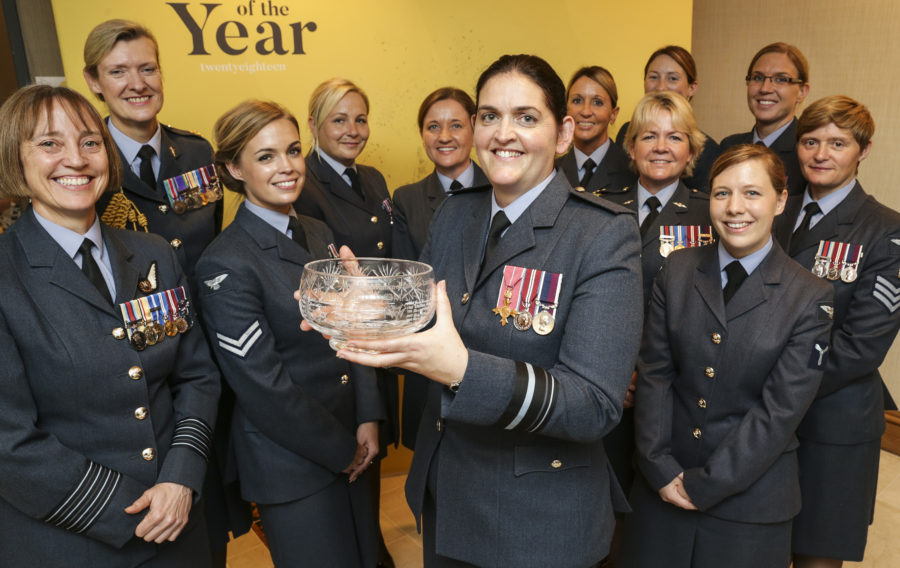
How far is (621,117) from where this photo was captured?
4480mm

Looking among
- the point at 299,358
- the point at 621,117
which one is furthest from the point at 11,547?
the point at 621,117

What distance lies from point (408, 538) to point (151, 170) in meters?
2.17

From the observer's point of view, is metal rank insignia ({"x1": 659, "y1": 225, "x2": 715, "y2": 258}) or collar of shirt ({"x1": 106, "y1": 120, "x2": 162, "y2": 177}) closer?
collar of shirt ({"x1": 106, "y1": 120, "x2": 162, "y2": 177})

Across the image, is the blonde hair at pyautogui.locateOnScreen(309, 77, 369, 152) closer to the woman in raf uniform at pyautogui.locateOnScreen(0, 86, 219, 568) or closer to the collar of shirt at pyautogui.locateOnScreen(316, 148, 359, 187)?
the collar of shirt at pyautogui.locateOnScreen(316, 148, 359, 187)

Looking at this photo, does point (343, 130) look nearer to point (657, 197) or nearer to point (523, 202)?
point (657, 197)

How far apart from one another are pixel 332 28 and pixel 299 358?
2.19 metres

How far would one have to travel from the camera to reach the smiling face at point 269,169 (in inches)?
85.2

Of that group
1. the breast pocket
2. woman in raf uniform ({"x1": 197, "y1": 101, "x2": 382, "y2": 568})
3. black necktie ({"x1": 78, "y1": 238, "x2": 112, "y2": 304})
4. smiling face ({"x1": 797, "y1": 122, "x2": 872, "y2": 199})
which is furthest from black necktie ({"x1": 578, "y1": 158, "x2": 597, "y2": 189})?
black necktie ({"x1": 78, "y1": 238, "x2": 112, "y2": 304})

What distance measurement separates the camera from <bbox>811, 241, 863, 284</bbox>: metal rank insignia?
2385 mm

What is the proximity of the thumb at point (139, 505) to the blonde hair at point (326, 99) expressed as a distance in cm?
182

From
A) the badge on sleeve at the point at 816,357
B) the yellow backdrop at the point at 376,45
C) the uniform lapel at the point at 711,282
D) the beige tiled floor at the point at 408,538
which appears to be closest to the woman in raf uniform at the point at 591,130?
the yellow backdrop at the point at 376,45

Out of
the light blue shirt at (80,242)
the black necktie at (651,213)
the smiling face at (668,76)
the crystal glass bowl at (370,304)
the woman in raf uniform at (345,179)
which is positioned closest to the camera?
the crystal glass bowl at (370,304)

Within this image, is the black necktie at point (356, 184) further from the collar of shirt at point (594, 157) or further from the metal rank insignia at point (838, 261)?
the metal rank insignia at point (838, 261)

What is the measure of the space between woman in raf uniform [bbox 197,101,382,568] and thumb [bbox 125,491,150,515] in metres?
0.43
